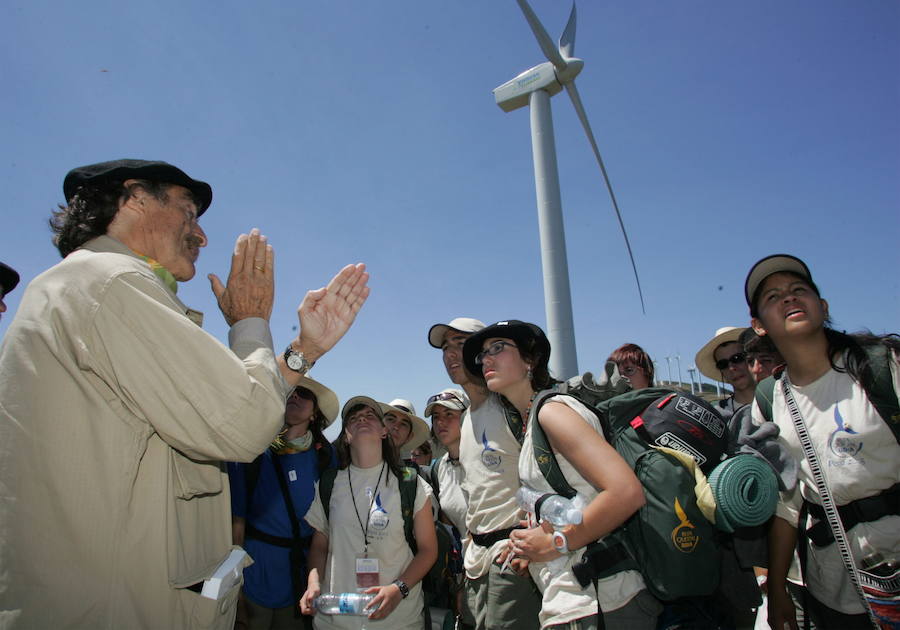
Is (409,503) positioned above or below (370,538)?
above

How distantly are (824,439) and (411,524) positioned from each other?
121 inches

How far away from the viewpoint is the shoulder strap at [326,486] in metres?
4.15

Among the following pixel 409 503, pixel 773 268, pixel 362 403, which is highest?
pixel 773 268

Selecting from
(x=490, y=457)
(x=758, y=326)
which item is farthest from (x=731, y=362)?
(x=490, y=457)

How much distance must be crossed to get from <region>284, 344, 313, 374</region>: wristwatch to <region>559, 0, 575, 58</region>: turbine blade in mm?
20762

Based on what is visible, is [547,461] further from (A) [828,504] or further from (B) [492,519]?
(A) [828,504]

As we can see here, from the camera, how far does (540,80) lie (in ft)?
61.9

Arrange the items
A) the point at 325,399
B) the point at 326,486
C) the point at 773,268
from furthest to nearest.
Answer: the point at 325,399, the point at 326,486, the point at 773,268

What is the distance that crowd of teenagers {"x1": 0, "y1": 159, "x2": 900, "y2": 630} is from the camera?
151 centimetres

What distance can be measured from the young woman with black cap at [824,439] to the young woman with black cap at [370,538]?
257 cm

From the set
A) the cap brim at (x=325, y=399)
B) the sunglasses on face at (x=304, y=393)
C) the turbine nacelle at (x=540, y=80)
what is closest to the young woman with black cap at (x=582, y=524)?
the cap brim at (x=325, y=399)

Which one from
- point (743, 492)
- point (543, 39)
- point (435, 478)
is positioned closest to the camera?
point (743, 492)

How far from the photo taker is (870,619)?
2566mm

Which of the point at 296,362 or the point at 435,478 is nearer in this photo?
the point at 296,362
